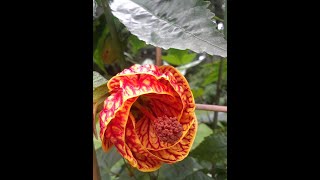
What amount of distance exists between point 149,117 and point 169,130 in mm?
49

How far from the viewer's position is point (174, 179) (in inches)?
20.4

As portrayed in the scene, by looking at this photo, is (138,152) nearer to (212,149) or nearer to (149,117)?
(149,117)

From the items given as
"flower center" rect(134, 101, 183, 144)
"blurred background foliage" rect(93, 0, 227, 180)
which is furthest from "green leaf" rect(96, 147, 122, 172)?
"flower center" rect(134, 101, 183, 144)

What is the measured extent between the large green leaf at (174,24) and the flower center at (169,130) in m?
0.06

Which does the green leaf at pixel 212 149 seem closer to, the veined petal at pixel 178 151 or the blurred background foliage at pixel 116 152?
the blurred background foliage at pixel 116 152

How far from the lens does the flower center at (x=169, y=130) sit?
374 millimetres

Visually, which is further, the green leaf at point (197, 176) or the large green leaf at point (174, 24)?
the green leaf at point (197, 176)

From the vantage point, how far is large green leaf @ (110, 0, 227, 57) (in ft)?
1.19

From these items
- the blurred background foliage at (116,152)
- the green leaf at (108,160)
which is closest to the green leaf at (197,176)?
the blurred background foliage at (116,152)

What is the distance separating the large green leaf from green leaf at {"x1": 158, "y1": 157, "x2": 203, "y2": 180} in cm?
18

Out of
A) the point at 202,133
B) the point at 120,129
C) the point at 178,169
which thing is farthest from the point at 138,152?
the point at 202,133

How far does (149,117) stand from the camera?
1.37 ft

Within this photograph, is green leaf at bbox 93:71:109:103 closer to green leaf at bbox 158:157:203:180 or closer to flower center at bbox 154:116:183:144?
flower center at bbox 154:116:183:144
